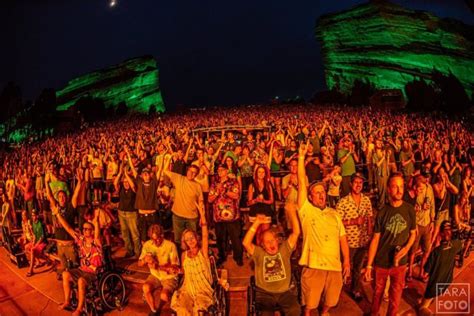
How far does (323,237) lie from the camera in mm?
4074

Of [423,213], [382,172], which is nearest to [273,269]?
[423,213]

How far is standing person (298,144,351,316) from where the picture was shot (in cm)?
406

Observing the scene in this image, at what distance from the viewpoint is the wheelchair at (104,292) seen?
523 centimetres

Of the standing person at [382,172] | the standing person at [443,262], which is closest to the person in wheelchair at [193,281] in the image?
the standing person at [443,262]

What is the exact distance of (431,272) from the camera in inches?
181

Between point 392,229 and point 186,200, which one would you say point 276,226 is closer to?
point 186,200

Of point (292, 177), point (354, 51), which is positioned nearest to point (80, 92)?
point (354, 51)

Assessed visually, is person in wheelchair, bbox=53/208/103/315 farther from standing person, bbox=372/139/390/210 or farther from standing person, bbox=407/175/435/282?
standing person, bbox=372/139/390/210

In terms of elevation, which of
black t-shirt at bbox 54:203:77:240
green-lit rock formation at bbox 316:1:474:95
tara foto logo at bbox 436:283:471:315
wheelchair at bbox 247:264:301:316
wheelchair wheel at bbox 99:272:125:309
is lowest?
tara foto logo at bbox 436:283:471:315

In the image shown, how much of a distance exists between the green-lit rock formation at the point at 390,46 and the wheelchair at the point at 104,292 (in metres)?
45.6

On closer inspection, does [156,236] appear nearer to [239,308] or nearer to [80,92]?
[239,308]

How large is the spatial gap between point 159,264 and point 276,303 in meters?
1.74

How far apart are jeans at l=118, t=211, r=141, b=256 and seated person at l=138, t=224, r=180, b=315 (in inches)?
68.3

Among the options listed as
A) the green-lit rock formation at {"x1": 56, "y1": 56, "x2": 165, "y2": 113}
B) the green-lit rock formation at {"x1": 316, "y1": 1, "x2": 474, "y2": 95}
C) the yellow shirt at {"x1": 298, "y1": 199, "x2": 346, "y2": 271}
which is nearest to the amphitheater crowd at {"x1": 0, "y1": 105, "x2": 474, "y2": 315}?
the yellow shirt at {"x1": 298, "y1": 199, "x2": 346, "y2": 271}
